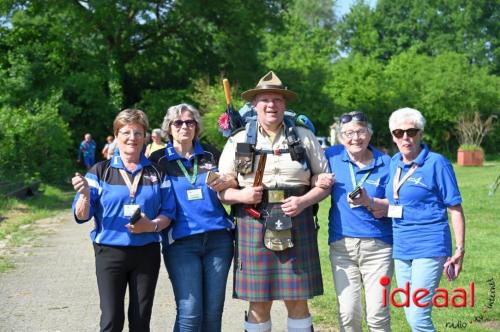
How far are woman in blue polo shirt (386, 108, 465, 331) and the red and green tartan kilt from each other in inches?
24.2

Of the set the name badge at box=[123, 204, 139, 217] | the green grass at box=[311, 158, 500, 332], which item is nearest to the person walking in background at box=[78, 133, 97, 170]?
the green grass at box=[311, 158, 500, 332]

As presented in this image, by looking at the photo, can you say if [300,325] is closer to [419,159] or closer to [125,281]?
[125,281]

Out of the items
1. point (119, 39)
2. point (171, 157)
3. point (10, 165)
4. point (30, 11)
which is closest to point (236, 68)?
point (119, 39)

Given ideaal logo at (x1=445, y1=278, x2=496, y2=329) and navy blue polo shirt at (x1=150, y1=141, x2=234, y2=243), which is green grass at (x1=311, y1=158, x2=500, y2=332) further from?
navy blue polo shirt at (x1=150, y1=141, x2=234, y2=243)

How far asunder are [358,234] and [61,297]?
416 centimetres

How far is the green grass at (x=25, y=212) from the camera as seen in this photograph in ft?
41.4

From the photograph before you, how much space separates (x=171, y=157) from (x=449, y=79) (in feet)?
141

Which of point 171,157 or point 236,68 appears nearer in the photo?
point 171,157

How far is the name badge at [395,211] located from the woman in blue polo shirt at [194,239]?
110 cm

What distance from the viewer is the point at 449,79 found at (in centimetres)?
4594

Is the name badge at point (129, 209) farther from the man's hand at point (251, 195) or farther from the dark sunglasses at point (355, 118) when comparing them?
the dark sunglasses at point (355, 118)

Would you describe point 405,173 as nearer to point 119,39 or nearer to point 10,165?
point 10,165

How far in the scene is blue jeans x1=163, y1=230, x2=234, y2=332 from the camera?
5.21m

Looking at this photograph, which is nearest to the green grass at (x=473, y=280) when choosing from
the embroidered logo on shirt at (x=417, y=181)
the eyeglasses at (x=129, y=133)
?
the embroidered logo on shirt at (x=417, y=181)
